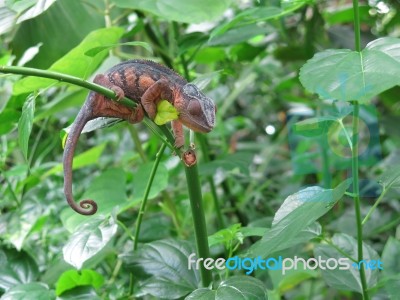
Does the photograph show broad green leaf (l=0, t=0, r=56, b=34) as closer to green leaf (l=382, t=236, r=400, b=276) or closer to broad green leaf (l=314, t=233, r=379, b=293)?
broad green leaf (l=314, t=233, r=379, b=293)

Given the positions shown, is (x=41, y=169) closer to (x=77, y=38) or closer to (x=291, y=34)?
(x=77, y=38)

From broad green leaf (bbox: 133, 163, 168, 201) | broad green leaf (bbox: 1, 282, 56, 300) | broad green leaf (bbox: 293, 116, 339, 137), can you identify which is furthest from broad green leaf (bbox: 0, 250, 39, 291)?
broad green leaf (bbox: 293, 116, 339, 137)

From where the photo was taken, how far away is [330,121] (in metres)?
0.72

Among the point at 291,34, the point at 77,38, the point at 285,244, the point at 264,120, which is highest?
the point at 77,38

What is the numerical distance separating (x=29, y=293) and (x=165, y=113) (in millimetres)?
321

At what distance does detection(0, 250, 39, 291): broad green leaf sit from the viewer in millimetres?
931

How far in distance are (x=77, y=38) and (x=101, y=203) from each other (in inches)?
14.9

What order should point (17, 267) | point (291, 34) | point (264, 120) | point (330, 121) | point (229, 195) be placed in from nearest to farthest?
1. point (330, 121)
2. point (17, 267)
3. point (229, 195)
4. point (291, 34)
5. point (264, 120)

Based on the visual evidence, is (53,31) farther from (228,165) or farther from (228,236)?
(228,236)

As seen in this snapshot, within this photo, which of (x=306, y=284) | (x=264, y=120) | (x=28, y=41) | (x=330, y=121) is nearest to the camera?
(x=330, y=121)

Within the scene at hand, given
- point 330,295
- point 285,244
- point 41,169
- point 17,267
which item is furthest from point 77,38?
point 330,295

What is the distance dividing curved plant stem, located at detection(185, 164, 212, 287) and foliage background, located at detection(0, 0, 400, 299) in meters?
0.04

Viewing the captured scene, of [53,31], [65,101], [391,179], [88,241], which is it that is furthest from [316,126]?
[53,31]

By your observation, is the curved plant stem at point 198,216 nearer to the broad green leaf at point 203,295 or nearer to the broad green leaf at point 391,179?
the broad green leaf at point 203,295
